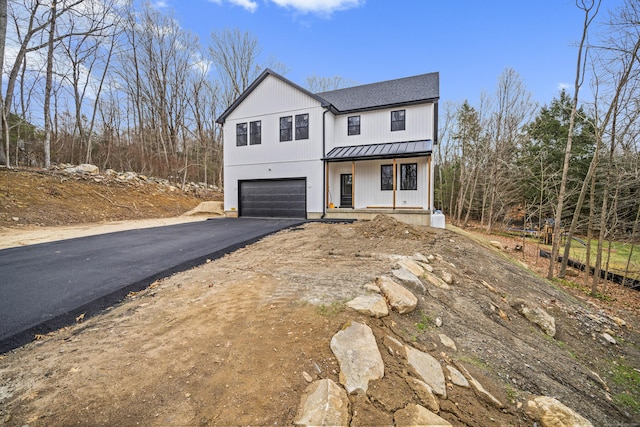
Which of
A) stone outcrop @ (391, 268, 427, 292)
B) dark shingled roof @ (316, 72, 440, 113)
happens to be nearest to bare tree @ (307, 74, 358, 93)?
dark shingled roof @ (316, 72, 440, 113)

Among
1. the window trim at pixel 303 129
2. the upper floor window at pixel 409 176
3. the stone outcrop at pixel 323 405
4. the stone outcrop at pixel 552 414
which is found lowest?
the stone outcrop at pixel 552 414

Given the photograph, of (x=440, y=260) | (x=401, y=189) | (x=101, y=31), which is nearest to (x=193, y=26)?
(x=101, y=31)

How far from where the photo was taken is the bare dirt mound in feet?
31.5

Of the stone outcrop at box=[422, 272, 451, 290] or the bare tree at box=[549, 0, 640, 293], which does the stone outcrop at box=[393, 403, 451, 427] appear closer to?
the stone outcrop at box=[422, 272, 451, 290]

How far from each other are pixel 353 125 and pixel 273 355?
42.5 ft

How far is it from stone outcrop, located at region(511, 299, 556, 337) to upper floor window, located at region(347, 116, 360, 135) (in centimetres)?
1065

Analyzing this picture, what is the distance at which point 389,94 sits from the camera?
13805 mm

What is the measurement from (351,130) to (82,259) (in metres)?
11.6

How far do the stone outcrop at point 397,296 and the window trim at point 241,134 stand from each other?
12.5m

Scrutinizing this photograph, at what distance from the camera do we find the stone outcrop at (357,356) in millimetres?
1952

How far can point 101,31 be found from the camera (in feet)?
48.0

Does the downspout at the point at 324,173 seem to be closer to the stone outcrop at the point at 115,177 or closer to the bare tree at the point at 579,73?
the bare tree at the point at 579,73

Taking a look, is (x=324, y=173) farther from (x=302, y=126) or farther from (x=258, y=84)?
(x=258, y=84)

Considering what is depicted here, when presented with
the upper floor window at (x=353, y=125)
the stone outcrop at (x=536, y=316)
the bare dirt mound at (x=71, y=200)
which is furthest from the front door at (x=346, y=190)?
the stone outcrop at (x=536, y=316)
